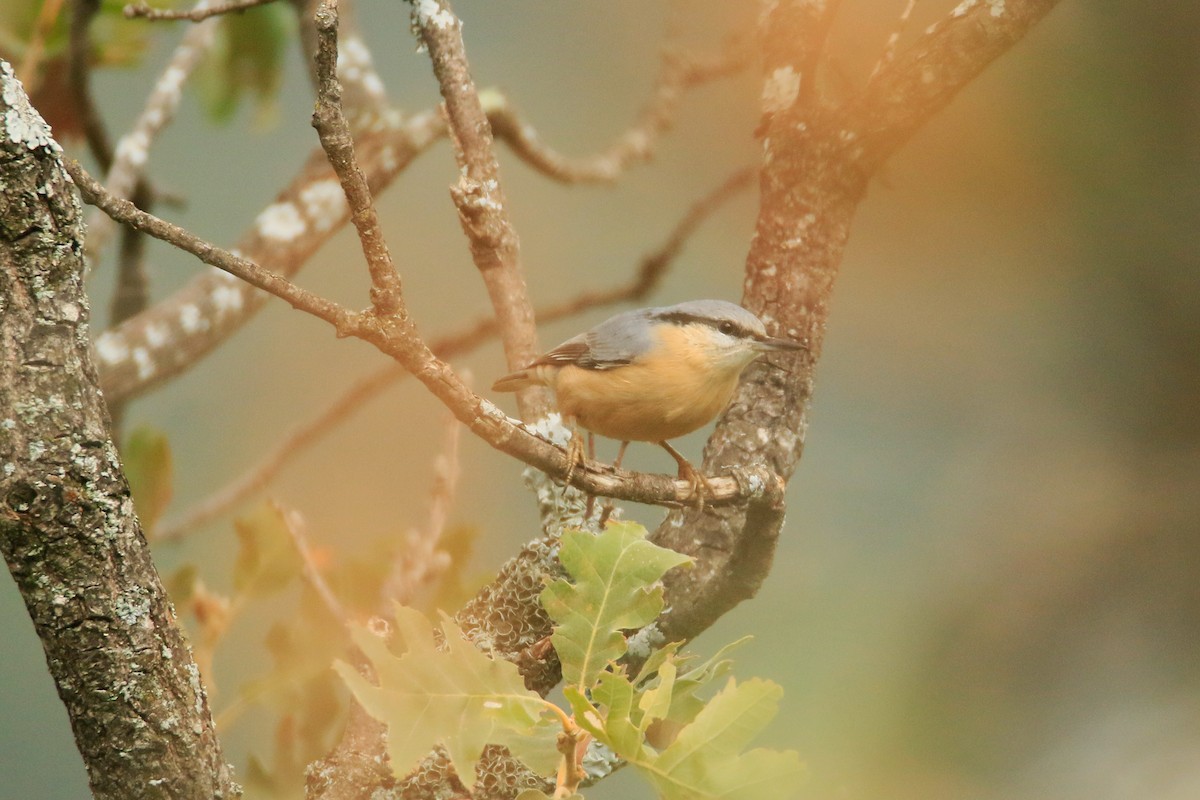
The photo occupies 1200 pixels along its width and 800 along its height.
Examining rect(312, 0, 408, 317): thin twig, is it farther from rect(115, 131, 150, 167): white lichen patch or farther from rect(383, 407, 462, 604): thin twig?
rect(115, 131, 150, 167): white lichen patch

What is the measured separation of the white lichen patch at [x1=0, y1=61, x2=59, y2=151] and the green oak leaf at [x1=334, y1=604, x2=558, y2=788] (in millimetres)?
298

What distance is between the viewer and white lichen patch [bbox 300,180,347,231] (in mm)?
1299

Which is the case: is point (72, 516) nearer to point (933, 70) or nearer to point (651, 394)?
point (651, 394)

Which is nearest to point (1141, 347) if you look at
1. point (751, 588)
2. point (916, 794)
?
point (916, 794)

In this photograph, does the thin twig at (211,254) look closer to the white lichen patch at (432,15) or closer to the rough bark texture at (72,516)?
the rough bark texture at (72,516)

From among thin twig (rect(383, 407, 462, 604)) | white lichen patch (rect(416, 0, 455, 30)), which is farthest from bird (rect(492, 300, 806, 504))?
white lichen patch (rect(416, 0, 455, 30))

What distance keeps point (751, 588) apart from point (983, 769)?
2.85ft

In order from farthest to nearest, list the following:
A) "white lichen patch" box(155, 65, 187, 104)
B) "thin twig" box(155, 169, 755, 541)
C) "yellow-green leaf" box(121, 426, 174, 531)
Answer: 1. "thin twig" box(155, 169, 755, 541)
2. "white lichen patch" box(155, 65, 187, 104)
3. "yellow-green leaf" box(121, 426, 174, 531)

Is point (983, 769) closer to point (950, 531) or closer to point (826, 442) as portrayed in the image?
point (950, 531)

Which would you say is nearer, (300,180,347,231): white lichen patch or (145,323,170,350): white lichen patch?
(145,323,170,350): white lichen patch

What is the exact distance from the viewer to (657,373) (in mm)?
989

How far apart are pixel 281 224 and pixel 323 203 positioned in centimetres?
6

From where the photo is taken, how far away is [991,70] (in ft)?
5.06

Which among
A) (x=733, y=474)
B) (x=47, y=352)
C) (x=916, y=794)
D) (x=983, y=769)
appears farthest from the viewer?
(x=983, y=769)
